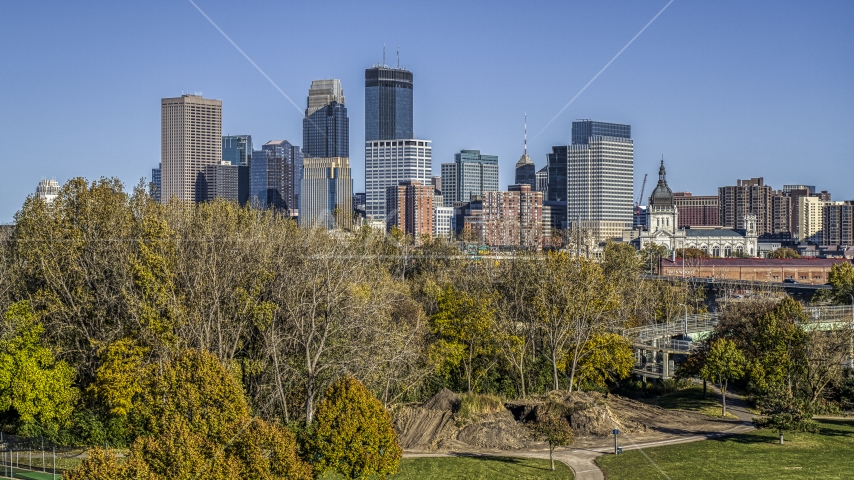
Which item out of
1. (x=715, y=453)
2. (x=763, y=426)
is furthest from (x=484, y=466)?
(x=763, y=426)

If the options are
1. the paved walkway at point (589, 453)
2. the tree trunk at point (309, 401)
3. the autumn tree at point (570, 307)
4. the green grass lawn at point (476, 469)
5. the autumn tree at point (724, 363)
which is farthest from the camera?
the autumn tree at point (570, 307)

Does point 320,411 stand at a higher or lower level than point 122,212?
lower

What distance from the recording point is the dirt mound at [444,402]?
4341 centimetres

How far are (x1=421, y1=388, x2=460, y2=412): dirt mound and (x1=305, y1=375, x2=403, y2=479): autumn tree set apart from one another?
11.8 metres

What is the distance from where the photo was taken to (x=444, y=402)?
43688 millimetres

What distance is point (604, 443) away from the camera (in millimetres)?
40125

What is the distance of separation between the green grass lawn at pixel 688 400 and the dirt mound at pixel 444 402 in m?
11.3

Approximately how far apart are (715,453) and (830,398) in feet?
43.0

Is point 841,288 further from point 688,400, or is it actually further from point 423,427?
point 423,427

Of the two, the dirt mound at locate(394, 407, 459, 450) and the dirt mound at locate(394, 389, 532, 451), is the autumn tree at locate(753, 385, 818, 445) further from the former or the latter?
the dirt mound at locate(394, 407, 459, 450)

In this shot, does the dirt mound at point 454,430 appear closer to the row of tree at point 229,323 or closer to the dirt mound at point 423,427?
the dirt mound at point 423,427

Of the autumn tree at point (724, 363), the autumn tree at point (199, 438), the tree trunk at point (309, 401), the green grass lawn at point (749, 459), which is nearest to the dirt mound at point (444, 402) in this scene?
the tree trunk at point (309, 401)

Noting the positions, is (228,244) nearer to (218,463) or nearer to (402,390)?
(402,390)

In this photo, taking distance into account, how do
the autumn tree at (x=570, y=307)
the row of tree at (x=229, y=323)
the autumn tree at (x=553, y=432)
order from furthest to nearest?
the autumn tree at (x=570, y=307) < the row of tree at (x=229, y=323) < the autumn tree at (x=553, y=432)
